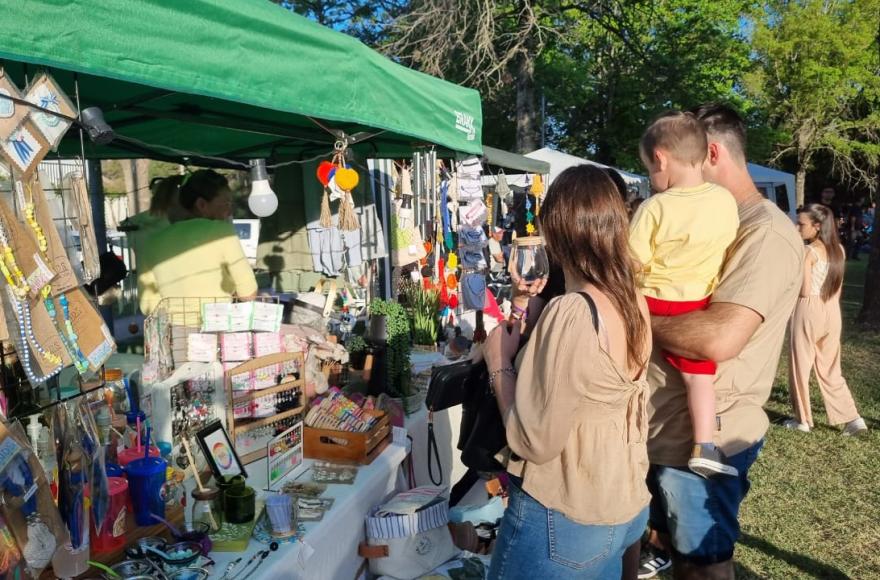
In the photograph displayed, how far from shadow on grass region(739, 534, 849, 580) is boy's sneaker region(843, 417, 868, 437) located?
2.12 metres

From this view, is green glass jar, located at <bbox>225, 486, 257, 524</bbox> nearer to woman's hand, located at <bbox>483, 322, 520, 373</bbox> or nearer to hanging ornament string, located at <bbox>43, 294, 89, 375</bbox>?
hanging ornament string, located at <bbox>43, 294, 89, 375</bbox>

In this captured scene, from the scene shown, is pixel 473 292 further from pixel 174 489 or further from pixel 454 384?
pixel 174 489

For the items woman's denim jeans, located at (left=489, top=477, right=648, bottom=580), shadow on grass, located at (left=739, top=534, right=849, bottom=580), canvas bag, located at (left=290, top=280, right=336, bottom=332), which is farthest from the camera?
canvas bag, located at (left=290, top=280, right=336, bottom=332)

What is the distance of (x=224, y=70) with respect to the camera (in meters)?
1.90

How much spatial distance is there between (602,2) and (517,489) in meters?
14.2

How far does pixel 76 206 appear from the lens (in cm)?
161

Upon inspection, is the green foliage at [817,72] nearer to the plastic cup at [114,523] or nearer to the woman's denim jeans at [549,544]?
the woman's denim jeans at [549,544]

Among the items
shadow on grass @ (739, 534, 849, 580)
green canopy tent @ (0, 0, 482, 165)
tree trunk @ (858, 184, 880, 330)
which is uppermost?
green canopy tent @ (0, 0, 482, 165)

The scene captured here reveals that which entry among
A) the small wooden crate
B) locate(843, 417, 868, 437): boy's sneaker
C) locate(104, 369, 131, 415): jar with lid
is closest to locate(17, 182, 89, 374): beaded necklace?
locate(104, 369, 131, 415): jar with lid

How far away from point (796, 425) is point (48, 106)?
18.3ft

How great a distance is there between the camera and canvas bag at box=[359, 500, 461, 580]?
2504 millimetres

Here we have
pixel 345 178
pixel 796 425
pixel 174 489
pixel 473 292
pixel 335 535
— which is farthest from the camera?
pixel 473 292

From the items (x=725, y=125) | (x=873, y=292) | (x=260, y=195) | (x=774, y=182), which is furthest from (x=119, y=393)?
(x=774, y=182)

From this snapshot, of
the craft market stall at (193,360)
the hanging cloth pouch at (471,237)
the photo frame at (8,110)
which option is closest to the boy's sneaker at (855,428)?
the hanging cloth pouch at (471,237)
